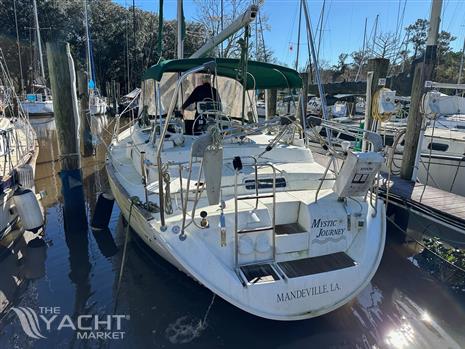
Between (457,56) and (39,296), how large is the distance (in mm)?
44028

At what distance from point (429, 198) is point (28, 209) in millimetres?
7074

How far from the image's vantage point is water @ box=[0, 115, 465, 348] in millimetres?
3904

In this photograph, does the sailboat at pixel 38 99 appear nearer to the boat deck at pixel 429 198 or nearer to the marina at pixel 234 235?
the marina at pixel 234 235

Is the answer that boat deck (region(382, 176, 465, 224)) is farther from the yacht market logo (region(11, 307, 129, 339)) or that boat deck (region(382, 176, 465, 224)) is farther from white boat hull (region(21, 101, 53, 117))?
white boat hull (region(21, 101, 53, 117))

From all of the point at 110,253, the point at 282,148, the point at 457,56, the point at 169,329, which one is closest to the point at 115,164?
the point at 110,253

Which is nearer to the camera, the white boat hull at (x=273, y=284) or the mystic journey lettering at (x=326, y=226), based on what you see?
the white boat hull at (x=273, y=284)

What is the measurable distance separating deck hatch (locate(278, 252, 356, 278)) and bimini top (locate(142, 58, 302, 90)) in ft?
9.96

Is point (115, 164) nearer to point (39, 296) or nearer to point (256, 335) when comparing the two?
point (39, 296)

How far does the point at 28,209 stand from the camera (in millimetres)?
5941

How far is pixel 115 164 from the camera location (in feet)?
22.9

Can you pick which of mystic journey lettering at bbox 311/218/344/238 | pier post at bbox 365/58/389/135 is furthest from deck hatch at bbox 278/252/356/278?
pier post at bbox 365/58/389/135

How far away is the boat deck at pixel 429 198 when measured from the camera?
572 centimetres

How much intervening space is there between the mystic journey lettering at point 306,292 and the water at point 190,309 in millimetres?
665

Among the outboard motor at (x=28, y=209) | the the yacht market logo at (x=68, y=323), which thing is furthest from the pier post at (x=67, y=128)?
the the yacht market logo at (x=68, y=323)
